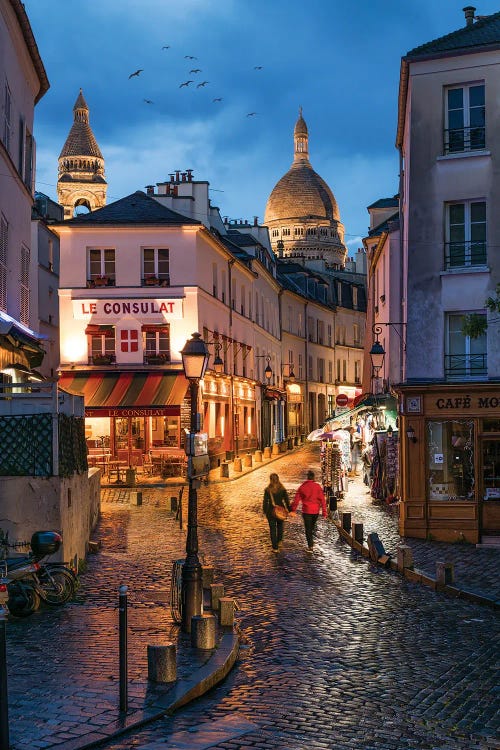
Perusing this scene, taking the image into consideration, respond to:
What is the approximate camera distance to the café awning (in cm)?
3734

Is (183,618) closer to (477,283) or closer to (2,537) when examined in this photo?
(2,537)

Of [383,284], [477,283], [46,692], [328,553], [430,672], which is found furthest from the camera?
[383,284]

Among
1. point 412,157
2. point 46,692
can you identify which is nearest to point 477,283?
point 412,157

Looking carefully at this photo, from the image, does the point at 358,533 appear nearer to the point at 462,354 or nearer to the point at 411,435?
the point at 411,435

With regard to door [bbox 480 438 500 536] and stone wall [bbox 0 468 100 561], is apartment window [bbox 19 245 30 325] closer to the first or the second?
stone wall [bbox 0 468 100 561]

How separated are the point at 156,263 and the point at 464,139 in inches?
806

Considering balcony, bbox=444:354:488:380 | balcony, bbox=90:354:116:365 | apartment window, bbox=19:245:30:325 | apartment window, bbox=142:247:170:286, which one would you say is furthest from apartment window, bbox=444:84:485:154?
balcony, bbox=90:354:116:365

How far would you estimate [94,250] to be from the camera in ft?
133

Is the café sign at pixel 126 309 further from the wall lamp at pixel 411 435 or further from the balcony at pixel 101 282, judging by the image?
the wall lamp at pixel 411 435

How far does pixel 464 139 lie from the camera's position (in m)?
21.8

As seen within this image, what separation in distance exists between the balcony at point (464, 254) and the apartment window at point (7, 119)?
380 inches

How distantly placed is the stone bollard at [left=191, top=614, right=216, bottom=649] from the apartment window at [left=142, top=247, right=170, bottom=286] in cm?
3032

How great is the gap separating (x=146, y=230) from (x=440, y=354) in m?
20.9

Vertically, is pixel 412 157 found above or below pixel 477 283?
above
